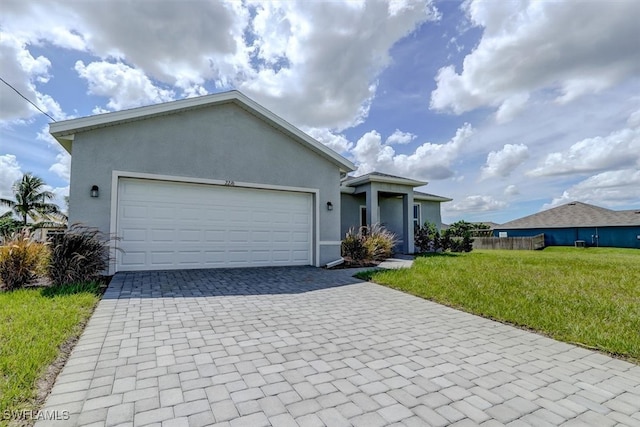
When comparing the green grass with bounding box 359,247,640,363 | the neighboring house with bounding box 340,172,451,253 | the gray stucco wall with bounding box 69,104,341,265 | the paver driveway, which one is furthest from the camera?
the neighboring house with bounding box 340,172,451,253

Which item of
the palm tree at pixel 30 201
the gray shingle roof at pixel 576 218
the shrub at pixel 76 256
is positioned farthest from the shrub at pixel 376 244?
the palm tree at pixel 30 201

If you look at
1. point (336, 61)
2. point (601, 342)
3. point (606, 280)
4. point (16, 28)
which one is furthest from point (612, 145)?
point (16, 28)

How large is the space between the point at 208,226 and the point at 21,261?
3964 millimetres

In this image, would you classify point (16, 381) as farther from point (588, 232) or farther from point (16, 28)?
point (588, 232)

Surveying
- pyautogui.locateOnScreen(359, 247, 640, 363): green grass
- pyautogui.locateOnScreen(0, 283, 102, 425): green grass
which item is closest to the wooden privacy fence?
pyautogui.locateOnScreen(359, 247, 640, 363): green grass

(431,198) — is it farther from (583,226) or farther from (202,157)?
(583,226)

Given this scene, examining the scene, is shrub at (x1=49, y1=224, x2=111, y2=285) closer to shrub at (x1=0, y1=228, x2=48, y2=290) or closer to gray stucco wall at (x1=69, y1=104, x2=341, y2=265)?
shrub at (x1=0, y1=228, x2=48, y2=290)

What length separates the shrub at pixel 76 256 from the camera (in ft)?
21.9

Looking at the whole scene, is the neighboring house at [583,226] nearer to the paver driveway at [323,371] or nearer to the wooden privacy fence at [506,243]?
the wooden privacy fence at [506,243]

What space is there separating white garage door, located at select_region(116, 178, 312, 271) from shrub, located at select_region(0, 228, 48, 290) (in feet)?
4.99

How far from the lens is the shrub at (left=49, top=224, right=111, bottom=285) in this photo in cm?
668

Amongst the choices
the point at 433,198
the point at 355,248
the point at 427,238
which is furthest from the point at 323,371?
the point at 433,198

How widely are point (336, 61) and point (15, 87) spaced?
9540 millimetres

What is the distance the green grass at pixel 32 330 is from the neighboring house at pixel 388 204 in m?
10.8
